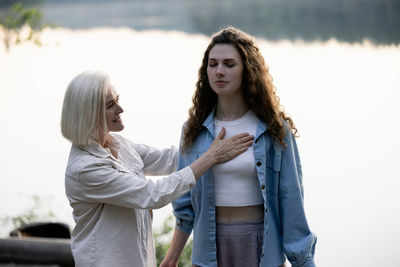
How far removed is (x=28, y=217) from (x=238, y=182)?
11.9 ft

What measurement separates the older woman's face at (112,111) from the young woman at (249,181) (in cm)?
38

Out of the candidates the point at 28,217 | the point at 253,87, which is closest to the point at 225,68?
the point at 253,87

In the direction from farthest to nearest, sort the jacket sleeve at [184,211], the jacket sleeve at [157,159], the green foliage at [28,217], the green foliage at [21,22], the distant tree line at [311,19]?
1. the distant tree line at [311,19]
2. the green foliage at [21,22]
3. the green foliage at [28,217]
4. the jacket sleeve at [157,159]
5. the jacket sleeve at [184,211]

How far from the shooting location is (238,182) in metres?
2.50

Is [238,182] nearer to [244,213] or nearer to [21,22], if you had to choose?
[244,213]

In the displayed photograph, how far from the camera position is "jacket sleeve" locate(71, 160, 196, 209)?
2.39 meters

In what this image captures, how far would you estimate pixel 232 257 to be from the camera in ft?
8.39

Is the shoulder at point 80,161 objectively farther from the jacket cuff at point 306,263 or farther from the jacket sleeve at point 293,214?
the jacket cuff at point 306,263

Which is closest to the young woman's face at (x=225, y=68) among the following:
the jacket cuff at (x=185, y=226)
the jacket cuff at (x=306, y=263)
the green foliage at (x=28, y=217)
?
the jacket cuff at (x=185, y=226)

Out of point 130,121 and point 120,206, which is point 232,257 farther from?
point 130,121

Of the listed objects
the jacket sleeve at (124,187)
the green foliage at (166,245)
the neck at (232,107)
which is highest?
the neck at (232,107)

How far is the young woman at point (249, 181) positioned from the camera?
2.48m

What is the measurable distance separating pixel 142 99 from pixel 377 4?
17.6ft

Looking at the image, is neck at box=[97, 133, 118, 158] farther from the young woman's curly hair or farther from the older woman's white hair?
the young woman's curly hair
